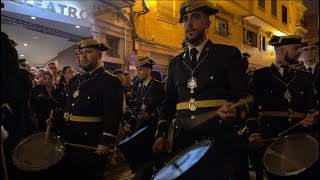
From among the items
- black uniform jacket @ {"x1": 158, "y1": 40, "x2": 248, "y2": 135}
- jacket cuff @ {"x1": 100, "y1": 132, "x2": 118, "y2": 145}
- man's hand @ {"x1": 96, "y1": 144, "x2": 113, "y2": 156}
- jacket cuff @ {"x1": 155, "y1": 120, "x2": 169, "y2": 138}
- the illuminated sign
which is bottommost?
man's hand @ {"x1": 96, "y1": 144, "x2": 113, "y2": 156}

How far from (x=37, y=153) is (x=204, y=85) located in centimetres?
214

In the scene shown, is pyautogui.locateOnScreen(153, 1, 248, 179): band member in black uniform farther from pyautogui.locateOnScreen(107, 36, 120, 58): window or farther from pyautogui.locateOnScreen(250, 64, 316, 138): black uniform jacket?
pyautogui.locateOnScreen(107, 36, 120, 58): window

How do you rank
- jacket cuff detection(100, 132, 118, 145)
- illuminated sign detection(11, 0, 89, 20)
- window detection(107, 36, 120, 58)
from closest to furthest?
jacket cuff detection(100, 132, 118, 145) → illuminated sign detection(11, 0, 89, 20) → window detection(107, 36, 120, 58)

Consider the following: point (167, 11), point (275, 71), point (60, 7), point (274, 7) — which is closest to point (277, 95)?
point (275, 71)

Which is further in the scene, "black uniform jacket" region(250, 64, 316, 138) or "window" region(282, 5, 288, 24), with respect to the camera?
"window" region(282, 5, 288, 24)

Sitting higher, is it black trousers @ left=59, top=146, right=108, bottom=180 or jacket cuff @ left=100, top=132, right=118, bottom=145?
jacket cuff @ left=100, top=132, right=118, bottom=145

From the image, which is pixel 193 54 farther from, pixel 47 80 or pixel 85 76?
pixel 47 80

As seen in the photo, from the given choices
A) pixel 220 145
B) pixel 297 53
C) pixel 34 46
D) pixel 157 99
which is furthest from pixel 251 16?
pixel 220 145

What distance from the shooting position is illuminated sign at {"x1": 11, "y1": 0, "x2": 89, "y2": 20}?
38.2ft

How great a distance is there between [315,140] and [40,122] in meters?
5.01

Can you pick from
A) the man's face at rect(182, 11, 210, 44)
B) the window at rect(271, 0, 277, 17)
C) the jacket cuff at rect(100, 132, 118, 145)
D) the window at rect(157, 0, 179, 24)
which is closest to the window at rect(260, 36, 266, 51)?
the window at rect(271, 0, 277, 17)

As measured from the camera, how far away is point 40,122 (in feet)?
22.6

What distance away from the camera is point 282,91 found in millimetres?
4367

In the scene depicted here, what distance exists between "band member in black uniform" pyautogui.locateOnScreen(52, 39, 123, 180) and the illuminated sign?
7478mm
